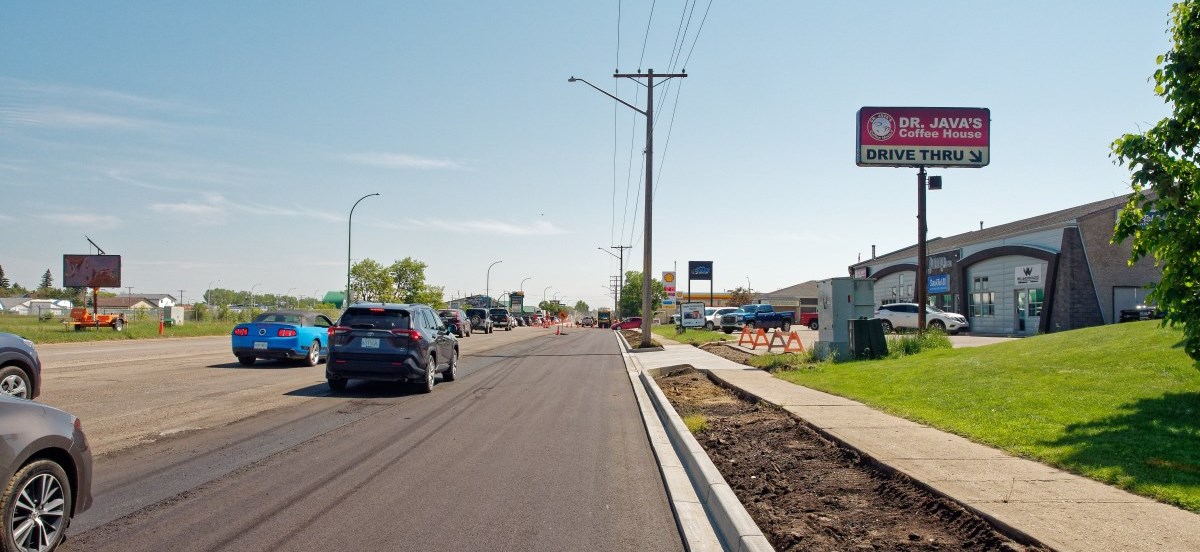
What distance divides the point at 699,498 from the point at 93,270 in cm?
6407

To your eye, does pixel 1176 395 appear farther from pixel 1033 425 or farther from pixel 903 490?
pixel 903 490

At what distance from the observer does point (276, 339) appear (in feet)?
63.8

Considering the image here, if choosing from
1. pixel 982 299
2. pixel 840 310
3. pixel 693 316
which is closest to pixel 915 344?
pixel 840 310

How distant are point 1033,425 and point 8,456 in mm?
9026

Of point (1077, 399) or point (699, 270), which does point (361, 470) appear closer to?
point (1077, 399)

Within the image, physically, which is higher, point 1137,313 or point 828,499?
point 1137,313

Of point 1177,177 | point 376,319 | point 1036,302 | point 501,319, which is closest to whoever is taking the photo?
point 1177,177

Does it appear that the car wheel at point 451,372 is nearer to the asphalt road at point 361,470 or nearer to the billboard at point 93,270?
the asphalt road at point 361,470

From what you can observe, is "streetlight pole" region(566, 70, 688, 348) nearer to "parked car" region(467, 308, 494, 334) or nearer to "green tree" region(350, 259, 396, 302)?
"parked car" region(467, 308, 494, 334)

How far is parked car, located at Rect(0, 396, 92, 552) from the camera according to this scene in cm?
426

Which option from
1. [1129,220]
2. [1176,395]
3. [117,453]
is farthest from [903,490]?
[117,453]

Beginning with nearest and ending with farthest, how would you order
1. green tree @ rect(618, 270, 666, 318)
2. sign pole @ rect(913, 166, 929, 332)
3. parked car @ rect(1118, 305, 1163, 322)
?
sign pole @ rect(913, 166, 929, 332) → parked car @ rect(1118, 305, 1163, 322) → green tree @ rect(618, 270, 666, 318)

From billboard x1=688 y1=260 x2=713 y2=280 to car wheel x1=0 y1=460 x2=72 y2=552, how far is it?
83.9 m

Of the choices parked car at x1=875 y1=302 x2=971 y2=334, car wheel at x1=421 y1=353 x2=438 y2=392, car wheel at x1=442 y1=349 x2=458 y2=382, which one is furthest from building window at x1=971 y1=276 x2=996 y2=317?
car wheel at x1=421 y1=353 x2=438 y2=392
